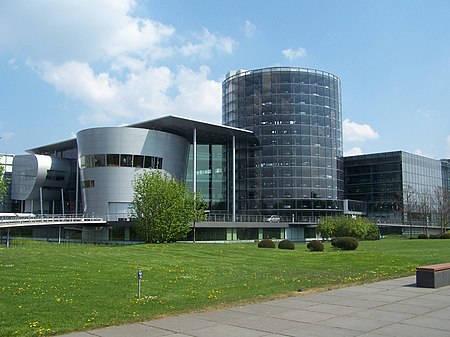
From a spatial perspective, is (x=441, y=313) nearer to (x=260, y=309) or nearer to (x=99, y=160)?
(x=260, y=309)

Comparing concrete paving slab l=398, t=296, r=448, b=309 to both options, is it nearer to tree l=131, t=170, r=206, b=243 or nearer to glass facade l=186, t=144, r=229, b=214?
tree l=131, t=170, r=206, b=243

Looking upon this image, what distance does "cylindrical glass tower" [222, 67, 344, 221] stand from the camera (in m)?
85.1

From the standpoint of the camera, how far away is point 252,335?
396 inches

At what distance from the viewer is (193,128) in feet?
250

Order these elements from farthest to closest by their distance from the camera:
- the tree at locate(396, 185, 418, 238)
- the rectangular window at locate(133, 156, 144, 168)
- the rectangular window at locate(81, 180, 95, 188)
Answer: the tree at locate(396, 185, 418, 238)
the rectangular window at locate(81, 180, 95, 188)
the rectangular window at locate(133, 156, 144, 168)

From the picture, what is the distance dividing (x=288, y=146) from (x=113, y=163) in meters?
30.2

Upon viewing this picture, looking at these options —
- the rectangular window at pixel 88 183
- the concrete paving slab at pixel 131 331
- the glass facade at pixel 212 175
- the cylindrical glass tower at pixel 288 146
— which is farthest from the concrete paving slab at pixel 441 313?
the cylindrical glass tower at pixel 288 146

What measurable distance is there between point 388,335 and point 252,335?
2.71 metres

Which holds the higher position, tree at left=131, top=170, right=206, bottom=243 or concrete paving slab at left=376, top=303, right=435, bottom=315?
tree at left=131, top=170, right=206, bottom=243

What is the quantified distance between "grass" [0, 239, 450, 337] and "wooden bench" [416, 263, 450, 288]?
226 cm

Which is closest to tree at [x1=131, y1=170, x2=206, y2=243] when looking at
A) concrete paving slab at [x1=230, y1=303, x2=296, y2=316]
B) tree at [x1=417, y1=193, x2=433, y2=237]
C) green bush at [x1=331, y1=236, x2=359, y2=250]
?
green bush at [x1=331, y1=236, x2=359, y2=250]

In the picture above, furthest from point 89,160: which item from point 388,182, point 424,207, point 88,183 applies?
point 388,182

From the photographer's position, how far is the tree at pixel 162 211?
178ft

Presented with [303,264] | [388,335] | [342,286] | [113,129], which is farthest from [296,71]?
[388,335]
